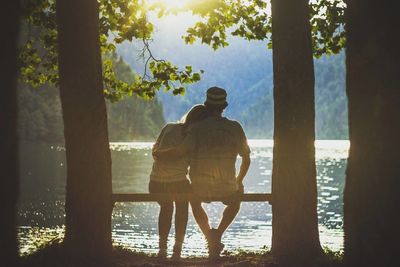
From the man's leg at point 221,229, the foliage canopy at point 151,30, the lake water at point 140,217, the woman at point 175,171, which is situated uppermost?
the foliage canopy at point 151,30

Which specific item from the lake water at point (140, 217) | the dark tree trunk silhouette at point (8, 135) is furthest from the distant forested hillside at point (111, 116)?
the dark tree trunk silhouette at point (8, 135)

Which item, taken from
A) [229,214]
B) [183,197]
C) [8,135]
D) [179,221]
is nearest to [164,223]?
[179,221]

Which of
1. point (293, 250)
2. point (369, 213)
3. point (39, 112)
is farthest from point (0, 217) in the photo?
point (39, 112)

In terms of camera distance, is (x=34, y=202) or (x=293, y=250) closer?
(x=293, y=250)

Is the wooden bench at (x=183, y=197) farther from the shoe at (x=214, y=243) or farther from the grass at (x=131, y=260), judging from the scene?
the grass at (x=131, y=260)

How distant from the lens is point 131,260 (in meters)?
7.64

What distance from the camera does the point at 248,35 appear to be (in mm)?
12688

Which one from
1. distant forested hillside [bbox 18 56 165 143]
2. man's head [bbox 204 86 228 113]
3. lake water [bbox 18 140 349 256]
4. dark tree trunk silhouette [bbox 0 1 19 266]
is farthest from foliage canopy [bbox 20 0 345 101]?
distant forested hillside [bbox 18 56 165 143]

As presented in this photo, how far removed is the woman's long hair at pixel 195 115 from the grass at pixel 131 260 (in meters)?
1.82

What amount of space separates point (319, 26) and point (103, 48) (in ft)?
15.2

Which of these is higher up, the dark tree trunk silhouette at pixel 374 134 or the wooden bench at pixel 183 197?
the dark tree trunk silhouette at pixel 374 134

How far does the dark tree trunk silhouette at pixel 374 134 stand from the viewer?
351 cm

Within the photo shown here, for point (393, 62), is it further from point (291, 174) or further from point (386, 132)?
point (291, 174)

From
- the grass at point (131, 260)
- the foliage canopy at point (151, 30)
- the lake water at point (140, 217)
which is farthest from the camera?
the lake water at point (140, 217)
